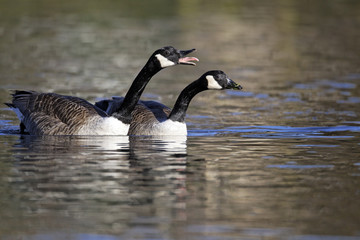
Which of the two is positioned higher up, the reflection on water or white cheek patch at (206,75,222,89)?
white cheek patch at (206,75,222,89)

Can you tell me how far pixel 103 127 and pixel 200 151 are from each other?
2.25 metres

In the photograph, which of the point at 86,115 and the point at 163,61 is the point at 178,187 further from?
the point at 86,115

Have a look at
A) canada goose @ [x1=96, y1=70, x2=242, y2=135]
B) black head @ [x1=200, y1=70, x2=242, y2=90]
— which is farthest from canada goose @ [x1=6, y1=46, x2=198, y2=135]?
black head @ [x1=200, y1=70, x2=242, y2=90]

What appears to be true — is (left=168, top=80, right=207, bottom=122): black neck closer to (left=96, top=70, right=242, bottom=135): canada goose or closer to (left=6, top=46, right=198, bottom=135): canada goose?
(left=96, top=70, right=242, bottom=135): canada goose

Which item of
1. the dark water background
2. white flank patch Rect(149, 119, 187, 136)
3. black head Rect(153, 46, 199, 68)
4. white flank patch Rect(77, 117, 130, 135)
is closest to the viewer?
the dark water background

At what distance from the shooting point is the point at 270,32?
135 ft

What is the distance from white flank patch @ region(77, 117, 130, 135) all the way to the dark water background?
0.18 metres

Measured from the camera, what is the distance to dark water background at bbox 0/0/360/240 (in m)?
9.87

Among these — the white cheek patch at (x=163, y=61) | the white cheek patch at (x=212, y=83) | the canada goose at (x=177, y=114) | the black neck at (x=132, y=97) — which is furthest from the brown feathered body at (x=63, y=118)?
the white cheek patch at (x=212, y=83)

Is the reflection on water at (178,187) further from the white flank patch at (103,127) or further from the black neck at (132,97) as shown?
the black neck at (132,97)

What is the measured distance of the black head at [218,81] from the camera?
1645 cm

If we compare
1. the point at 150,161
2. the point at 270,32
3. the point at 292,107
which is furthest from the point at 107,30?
the point at 150,161

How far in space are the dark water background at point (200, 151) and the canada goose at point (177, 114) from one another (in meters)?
0.36

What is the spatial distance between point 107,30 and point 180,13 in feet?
34.6
